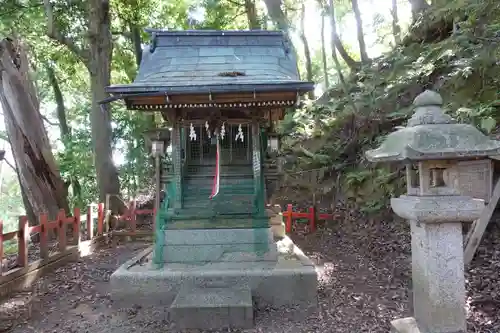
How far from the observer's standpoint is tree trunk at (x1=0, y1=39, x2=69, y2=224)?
30.6 feet

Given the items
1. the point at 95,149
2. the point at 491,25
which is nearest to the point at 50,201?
the point at 95,149

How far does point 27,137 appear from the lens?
32.0ft

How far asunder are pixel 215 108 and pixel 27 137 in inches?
244

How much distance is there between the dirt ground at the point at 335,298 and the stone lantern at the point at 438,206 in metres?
0.95

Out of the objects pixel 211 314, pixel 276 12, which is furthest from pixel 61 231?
pixel 276 12

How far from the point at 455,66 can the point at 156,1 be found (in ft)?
36.8

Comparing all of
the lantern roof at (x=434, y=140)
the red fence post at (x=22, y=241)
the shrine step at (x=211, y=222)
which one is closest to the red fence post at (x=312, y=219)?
the shrine step at (x=211, y=222)

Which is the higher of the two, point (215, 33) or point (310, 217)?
point (215, 33)

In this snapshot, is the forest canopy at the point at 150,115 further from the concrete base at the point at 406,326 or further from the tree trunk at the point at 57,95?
the concrete base at the point at 406,326

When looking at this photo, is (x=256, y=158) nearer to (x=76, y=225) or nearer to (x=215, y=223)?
(x=215, y=223)

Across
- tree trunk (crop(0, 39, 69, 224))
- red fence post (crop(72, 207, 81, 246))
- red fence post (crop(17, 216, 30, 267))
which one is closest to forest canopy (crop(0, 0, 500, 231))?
tree trunk (crop(0, 39, 69, 224))

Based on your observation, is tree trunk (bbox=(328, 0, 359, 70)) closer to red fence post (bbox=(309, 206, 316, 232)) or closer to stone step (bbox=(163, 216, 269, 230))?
red fence post (bbox=(309, 206, 316, 232))

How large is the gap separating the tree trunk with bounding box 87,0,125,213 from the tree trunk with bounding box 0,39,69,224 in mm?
1338

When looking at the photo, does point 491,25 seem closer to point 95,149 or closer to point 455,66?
point 455,66
